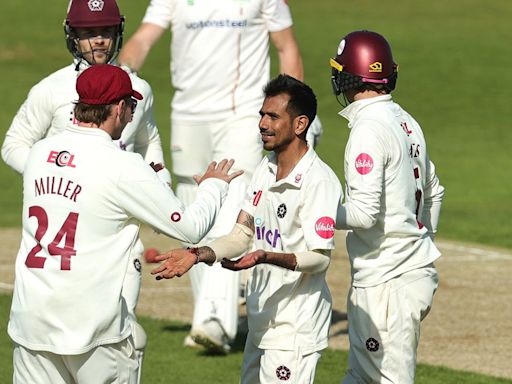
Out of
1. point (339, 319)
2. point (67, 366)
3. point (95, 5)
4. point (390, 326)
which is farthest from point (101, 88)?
point (339, 319)

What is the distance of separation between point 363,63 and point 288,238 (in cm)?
108

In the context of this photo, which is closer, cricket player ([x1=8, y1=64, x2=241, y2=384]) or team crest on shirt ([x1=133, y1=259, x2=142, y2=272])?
cricket player ([x1=8, y1=64, x2=241, y2=384])

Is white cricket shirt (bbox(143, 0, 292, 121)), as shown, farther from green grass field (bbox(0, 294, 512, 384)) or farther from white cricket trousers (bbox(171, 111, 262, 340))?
green grass field (bbox(0, 294, 512, 384))

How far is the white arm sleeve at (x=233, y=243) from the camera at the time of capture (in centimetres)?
675

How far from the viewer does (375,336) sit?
285 inches

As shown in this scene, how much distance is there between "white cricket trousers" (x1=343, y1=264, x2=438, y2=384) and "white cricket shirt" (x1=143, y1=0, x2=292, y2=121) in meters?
3.54

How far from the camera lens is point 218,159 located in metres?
10.6

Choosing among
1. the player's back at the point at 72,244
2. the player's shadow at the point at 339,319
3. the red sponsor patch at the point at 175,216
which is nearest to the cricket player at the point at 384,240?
the red sponsor patch at the point at 175,216

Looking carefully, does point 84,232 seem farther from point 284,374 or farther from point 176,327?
point 176,327

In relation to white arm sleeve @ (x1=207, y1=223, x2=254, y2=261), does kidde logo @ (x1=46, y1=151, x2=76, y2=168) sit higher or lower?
higher

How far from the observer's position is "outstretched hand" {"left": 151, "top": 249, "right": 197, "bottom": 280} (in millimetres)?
6258

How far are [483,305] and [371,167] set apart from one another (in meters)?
5.27

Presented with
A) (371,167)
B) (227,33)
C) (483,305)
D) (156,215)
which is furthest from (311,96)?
(483,305)

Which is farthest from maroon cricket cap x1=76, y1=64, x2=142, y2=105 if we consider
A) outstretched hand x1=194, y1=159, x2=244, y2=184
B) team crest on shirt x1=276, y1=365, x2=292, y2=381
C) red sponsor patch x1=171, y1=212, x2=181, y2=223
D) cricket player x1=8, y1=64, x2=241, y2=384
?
team crest on shirt x1=276, y1=365, x2=292, y2=381
